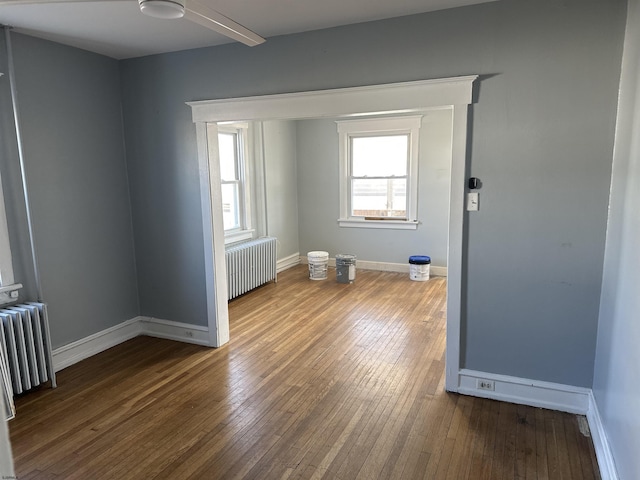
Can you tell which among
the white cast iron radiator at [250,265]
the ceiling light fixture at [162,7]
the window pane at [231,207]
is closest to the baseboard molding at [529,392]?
the ceiling light fixture at [162,7]

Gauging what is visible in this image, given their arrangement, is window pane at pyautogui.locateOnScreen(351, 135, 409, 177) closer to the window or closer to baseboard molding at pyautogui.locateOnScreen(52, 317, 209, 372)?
the window

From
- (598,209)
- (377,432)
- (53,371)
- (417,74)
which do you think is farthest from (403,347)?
(53,371)

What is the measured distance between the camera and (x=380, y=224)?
21.8 feet

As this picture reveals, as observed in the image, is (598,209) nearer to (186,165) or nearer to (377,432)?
(377,432)

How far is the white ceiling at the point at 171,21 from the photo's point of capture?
2.66 metres

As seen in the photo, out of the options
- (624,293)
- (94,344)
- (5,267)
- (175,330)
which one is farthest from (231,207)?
(624,293)

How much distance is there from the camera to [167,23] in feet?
9.78

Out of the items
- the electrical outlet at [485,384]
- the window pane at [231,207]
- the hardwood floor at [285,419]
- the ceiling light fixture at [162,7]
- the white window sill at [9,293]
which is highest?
the ceiling light fixture at [162,7]

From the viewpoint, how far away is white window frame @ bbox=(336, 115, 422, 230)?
20.5 feet

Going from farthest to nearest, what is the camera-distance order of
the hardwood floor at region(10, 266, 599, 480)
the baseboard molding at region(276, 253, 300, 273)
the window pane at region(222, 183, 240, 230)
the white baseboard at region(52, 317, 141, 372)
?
the baseboard molding at region(276, 253, 300, 273) → the window pane at region(222, 183, 240, 230) → the white baseboard at region(52, 317, 141, 372) → the hardwood floor at region(10, 266, 599, 480)

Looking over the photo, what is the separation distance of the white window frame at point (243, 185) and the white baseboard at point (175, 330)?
1638 mm

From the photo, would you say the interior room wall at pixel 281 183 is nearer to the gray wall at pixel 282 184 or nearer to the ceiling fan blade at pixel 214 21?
the gray wall at pixel 282 184

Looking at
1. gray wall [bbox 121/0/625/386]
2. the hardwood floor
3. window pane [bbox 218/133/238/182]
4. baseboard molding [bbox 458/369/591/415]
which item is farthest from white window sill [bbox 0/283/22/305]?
baseboard molding [bbox 458/369/591/415]

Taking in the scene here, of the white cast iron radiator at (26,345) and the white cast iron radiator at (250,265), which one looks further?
the white cast iron radiator at (250,265)
